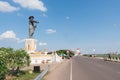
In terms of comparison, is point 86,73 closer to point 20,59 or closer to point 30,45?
point 20,59

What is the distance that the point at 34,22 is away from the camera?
6750 centimetres

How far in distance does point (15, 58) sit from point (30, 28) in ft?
138

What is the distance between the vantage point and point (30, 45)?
61938 millimetres

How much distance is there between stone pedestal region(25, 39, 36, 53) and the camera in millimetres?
61812

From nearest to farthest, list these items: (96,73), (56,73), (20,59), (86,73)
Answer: (20,59) → (96,73) → (86,73) → (56,73)

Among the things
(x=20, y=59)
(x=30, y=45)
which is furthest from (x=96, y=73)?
(x=30, y=45)

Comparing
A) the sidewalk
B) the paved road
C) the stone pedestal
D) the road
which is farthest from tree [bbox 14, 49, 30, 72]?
the stone pedestal

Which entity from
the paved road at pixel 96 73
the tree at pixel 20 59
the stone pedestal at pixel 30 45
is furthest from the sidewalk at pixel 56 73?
the stone pedestal at pixel 30 45

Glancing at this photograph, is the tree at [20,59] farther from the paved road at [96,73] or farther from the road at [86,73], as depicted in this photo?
the paved road at [96,73]

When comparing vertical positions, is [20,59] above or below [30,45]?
below

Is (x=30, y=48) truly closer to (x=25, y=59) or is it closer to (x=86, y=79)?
(x=25, y=59)

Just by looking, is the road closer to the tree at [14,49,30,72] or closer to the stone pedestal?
the tree at [14,49,30,72]

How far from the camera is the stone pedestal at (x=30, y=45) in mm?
61812

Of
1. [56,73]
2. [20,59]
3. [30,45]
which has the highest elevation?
[30,45]
